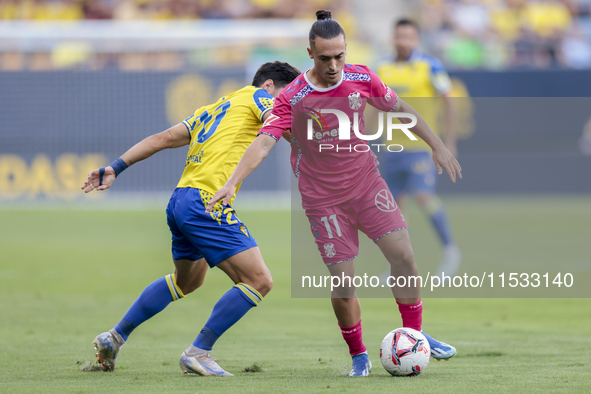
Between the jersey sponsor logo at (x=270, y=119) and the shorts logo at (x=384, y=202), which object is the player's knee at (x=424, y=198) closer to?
the shorts logo at (x=384, y=202)

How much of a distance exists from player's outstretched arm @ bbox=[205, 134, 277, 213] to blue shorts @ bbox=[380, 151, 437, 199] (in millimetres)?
4608

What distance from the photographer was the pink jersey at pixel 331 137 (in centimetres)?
457

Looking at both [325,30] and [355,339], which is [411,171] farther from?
[325,30]

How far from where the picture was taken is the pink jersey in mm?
4566

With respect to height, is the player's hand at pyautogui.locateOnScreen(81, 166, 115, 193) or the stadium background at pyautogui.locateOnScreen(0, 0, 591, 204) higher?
the stadium background at pyautogui.locateOnScreen(0, 0, 591, 204)

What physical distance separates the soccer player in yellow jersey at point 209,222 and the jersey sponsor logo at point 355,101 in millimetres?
527

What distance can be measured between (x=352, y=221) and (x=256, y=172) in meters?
15.4

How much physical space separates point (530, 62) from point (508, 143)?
229 cm

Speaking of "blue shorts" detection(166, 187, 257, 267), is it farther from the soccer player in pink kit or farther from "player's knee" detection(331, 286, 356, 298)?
"player's knee" detection(331, 286, 356, 298)

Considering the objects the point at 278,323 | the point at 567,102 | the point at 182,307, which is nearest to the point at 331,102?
the point at 278,323

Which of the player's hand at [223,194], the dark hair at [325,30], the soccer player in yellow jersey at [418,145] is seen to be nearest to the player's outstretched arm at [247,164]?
the player's hand at [223,194]

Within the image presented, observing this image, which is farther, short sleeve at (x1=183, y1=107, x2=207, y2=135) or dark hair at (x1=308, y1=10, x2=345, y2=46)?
short sleeve at (x1=183, y1=107, x2=207, y2=135)

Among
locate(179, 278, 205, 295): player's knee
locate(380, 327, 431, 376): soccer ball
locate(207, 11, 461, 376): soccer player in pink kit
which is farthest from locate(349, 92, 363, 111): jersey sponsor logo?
locate(179, 278, 205, 295): player's knee

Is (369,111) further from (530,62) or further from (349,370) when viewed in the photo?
(530,62)
